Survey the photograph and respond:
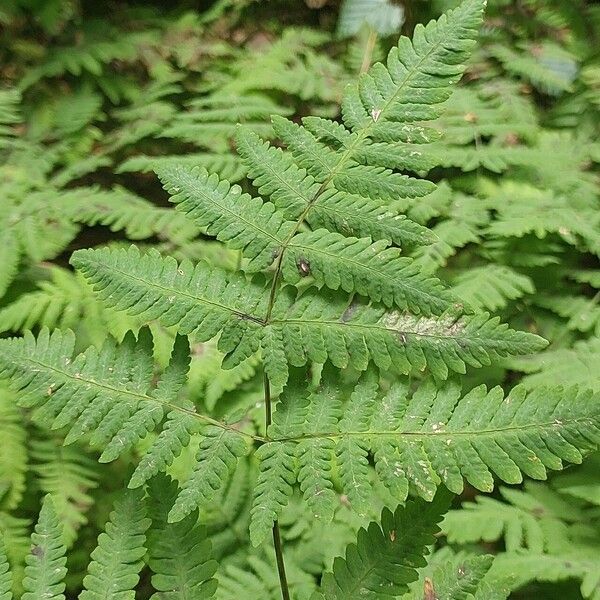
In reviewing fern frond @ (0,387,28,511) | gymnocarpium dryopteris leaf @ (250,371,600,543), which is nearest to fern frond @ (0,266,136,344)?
fern frond @ (0,387,28,511)

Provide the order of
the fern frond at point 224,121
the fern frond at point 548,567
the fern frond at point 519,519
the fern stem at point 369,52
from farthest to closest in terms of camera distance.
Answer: the fern stem at point 369,52, the fern frond at point 224,121, the fern frond at point 519,519, the fern frond at point 548,567

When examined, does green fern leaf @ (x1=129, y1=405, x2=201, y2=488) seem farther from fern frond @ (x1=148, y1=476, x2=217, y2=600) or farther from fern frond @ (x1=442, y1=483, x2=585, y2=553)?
fern frond @ (x1=442, y1=483, x2=585, y2=553)

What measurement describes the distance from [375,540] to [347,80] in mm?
2380

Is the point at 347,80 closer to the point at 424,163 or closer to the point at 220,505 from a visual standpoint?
the point at 424,163

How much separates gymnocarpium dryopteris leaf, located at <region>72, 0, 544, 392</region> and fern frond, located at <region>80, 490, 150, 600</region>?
36 cm

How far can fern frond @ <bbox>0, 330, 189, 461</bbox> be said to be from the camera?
1.24 metres

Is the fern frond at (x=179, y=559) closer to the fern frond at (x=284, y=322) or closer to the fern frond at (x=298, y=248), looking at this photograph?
the fern frond at (x=284, y=322)

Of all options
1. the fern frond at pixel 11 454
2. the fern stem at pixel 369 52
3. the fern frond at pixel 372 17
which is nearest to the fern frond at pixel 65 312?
the fern frond at pixel 11 454

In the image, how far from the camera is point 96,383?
128cm

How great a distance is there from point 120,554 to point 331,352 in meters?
0.58

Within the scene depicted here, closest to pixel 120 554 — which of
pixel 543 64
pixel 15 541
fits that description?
pixel 15 541

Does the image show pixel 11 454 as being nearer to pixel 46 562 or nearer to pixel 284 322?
pixel 46 562

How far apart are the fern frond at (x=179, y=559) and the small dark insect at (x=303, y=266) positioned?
539 mm

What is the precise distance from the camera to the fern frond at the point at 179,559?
1192 mm
